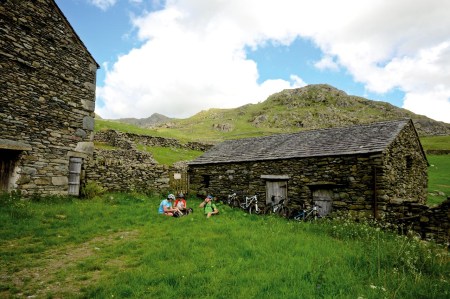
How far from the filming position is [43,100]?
40.6ft

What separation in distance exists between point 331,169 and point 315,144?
2.62 meters

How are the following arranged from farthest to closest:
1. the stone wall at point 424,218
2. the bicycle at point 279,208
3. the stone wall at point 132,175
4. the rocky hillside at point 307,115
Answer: the rocky hillside at point 307,115 → the stone wall at point 132,175 → the bicycle at point 279,208 → the stone wall at point 424,218

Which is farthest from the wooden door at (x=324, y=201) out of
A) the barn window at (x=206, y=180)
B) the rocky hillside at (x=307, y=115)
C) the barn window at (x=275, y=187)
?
the rocky hillside at (x=307, y=115)

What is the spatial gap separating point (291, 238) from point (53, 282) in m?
6.05

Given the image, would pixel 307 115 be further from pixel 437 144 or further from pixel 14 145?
pixel 14 145

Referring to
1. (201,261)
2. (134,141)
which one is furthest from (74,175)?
(134,141)

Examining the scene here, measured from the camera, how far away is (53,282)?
5.25 metres

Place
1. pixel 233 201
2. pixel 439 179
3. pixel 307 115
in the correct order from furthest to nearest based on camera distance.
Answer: pixel 307 115
pixel 439 179
pixel 233 201

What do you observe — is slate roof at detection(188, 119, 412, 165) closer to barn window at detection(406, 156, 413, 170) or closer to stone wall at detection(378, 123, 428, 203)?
stone wall at detection(378, 123, 428, 203)

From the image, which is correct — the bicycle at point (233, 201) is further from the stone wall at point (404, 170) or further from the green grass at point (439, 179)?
the green grass at point (439, 179)

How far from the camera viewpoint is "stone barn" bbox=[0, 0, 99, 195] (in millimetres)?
11320

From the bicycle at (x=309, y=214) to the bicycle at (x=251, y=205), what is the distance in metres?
2.53

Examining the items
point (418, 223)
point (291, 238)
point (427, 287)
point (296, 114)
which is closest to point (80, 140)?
point (291, 238)

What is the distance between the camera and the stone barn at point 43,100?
37.1 ft
